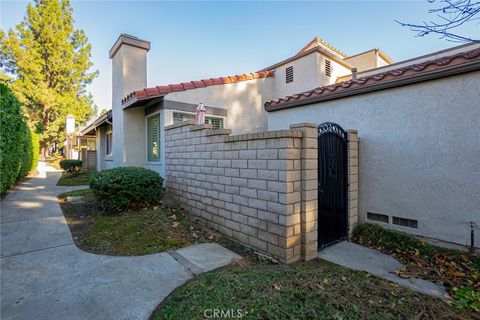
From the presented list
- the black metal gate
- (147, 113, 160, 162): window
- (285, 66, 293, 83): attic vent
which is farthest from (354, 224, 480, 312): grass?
(285, 66, 293, 83): attic vent

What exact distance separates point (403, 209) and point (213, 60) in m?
9.24

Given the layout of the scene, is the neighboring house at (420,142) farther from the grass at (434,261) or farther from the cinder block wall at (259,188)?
the cinder block wall at (259,188)

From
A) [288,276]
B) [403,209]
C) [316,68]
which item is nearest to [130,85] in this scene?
[316,68]

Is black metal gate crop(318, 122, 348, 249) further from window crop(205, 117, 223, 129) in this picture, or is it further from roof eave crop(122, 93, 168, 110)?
roof eave crop(122, 93, 168, 110)

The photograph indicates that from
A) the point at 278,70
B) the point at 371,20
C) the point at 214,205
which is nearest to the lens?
the point at 214,205

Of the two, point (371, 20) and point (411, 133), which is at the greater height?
point (371, 20)

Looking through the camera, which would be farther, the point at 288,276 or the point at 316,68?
the point at 316,68

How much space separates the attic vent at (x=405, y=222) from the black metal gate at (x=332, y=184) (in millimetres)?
871

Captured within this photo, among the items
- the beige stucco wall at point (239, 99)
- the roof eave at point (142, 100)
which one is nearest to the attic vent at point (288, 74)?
the beige stucco wall at point (239, 99)

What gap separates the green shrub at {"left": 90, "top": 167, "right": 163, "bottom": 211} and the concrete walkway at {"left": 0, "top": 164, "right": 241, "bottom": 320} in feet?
3.86

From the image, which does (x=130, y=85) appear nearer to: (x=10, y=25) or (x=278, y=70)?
(x=278, y=70)

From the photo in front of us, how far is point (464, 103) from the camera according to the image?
12.0 ft

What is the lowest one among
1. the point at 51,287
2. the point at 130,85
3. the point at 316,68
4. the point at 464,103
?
the point at 51,287

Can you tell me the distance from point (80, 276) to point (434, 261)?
5.00 m
